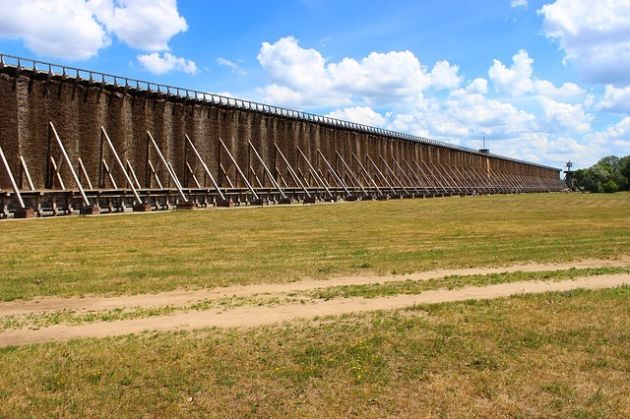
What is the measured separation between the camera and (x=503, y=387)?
20.3 ft

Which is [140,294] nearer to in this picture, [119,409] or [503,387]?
[119,409]

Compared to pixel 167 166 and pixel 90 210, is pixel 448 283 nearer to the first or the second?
pixel 90 210

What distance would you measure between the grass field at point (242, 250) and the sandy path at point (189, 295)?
577 mm

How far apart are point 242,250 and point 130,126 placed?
34.8 metres

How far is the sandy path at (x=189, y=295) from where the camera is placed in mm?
10188

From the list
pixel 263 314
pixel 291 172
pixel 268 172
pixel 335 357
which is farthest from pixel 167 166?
pixel 335 357

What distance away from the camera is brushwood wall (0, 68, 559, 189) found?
3834 centimetres

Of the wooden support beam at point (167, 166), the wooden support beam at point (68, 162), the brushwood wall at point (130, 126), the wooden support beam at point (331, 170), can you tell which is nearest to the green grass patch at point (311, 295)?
the wooden support beam at point (68, 162)

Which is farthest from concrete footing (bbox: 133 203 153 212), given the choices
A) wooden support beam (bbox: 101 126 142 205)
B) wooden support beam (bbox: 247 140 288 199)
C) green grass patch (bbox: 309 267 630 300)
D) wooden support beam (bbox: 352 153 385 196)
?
wooden support beam (bbox: 352 153 385 196)

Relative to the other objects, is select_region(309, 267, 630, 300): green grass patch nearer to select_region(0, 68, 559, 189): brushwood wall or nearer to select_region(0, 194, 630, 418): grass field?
select_region(0, 194, 630, 418): grass field

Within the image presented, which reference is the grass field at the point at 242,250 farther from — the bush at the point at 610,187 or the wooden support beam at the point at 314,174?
the bush at the point at 610,187

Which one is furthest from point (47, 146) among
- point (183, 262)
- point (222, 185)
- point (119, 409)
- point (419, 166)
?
point (419, 166)

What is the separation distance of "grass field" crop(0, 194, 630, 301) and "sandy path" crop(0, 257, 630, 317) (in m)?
0.58

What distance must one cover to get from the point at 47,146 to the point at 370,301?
36.2 metres
